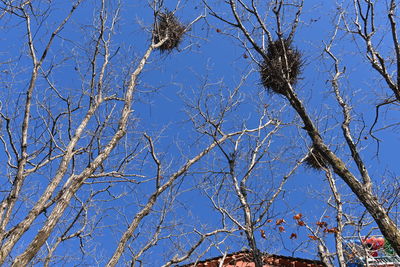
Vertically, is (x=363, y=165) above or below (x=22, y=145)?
above

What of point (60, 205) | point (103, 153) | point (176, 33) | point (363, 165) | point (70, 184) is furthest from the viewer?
point (176, 33)

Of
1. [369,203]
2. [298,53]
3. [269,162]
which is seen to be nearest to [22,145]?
[369,203]

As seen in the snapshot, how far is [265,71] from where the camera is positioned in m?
6.29

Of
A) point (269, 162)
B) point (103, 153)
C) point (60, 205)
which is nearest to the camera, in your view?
point (60, 205)

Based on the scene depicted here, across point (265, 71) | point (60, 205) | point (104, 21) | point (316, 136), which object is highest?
point (265, 71)

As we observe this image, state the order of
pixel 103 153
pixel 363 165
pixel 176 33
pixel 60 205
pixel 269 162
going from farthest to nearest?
1. pixel 176 33
2. pixel 269 162
3. pixel 363 165
4. pixel 103 153
5. pixel 60 205

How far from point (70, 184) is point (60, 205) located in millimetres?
270

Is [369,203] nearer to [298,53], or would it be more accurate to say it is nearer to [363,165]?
[363,165]

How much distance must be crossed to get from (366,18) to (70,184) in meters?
4.10

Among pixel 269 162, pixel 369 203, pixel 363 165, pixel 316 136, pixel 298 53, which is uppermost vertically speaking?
pixel 298 53

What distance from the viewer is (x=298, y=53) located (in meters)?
6.39

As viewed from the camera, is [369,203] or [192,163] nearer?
[369,203]

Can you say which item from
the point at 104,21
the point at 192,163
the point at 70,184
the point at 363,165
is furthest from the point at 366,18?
the point at 70,184

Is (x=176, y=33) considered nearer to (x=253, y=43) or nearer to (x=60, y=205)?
(x=253, y=43)
